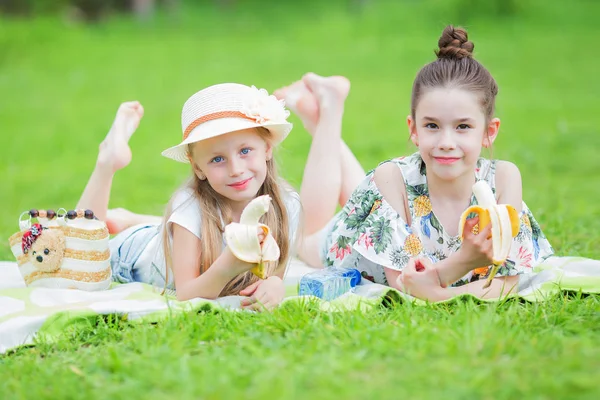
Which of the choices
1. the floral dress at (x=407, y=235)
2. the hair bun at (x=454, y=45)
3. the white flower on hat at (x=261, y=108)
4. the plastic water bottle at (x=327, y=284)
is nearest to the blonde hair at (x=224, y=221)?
the white flower on hat at (x=261, y=108)

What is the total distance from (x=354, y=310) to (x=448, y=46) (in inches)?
54.0

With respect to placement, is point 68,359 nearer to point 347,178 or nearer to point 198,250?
point 198,250

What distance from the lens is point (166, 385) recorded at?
8.27ft

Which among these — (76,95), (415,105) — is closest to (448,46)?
(415,105)

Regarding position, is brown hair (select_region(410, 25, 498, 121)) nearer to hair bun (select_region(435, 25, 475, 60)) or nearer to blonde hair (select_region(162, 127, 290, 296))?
hair bun (select_region(435, 25, 475, 60))

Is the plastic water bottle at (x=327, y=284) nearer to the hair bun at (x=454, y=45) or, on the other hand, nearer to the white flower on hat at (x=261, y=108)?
the white flower on hat at (x=261, y=108)

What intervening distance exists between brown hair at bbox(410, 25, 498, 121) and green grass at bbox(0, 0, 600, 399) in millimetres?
992

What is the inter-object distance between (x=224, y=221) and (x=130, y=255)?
2.60 ft

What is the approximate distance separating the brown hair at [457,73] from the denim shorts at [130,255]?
1639 millimetres

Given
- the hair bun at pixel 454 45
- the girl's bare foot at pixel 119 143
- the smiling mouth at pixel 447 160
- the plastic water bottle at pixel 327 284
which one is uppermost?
the hair bun at pixel 454 45

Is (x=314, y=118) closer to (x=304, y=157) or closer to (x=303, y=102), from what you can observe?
(x=303, y=102)

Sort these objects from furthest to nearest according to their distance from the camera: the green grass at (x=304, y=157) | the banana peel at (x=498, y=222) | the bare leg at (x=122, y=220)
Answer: the bare leg at (x=122, y=220) → the banana peel at (x=498, y=222) → the green grass at (x=304, y=157)

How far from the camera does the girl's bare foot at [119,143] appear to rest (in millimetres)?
4555

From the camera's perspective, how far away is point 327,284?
12.2ft
